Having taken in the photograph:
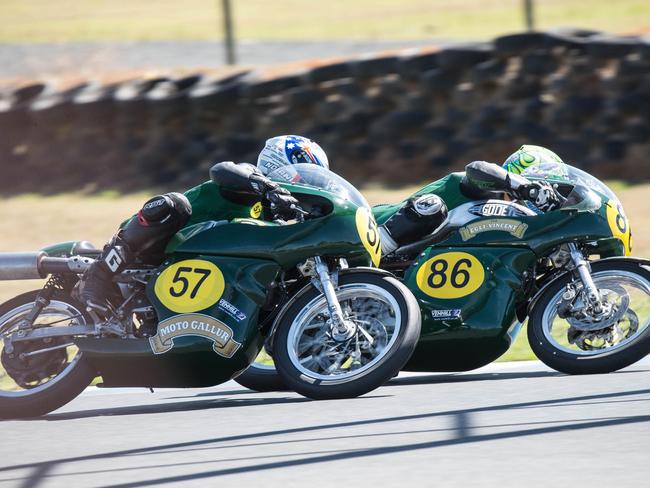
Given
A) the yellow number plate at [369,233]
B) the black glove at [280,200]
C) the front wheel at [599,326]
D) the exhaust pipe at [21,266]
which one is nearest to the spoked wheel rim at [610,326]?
Answer: the front wheel at [599,326]

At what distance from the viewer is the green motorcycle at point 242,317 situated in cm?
635

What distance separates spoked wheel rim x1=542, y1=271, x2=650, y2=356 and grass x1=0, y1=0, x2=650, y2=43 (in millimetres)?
16689

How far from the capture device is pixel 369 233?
6.63m

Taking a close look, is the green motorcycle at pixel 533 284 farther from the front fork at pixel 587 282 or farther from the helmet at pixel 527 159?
the helmet at pixel 527 159

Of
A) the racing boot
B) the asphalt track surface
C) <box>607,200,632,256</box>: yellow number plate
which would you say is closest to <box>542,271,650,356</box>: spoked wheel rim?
the asphalt track surface

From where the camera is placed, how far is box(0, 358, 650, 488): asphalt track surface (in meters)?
4.82

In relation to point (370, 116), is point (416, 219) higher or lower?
higher

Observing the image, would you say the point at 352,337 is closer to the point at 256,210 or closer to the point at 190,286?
the point at 190,286

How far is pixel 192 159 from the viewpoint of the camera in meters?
16.5

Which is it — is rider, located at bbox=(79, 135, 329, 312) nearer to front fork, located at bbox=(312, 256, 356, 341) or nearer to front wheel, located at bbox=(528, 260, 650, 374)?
front fork, located at bbox=(312, 256, 356, 341)

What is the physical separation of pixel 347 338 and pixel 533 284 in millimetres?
1319

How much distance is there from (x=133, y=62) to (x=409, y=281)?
17.5 meters

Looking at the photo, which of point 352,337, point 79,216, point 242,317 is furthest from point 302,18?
point 352,337

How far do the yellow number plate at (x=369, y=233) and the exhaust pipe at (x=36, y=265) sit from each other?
1381 millimetres
